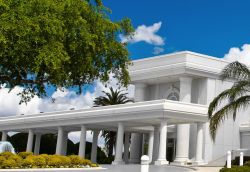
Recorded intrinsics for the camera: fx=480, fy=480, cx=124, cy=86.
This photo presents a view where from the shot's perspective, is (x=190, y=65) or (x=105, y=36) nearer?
(x=105, y=36)

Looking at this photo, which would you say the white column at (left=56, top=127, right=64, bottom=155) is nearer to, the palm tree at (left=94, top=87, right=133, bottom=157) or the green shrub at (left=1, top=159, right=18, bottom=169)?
the palm tree at (left=94, top=87, right=133, bottom=157)

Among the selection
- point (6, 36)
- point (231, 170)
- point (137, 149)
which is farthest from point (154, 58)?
point (6, 36)

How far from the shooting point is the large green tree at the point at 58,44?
17078 millimetres

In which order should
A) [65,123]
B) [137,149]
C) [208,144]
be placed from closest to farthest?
[208,144] → [65,123] → [137,149]

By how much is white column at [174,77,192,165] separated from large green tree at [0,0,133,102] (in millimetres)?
22561

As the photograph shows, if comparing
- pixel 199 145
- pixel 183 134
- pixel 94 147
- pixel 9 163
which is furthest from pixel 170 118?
pixel 9 163

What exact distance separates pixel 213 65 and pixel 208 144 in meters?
7.86

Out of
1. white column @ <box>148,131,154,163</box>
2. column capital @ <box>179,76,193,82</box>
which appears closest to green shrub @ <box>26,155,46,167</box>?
column capital @ <box>179,76,193,82</box>

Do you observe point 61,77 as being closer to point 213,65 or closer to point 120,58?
point 120,58

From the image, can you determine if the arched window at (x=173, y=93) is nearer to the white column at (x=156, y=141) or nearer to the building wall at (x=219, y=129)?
the building wall at (x=219, y=129)

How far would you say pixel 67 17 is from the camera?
1888cm

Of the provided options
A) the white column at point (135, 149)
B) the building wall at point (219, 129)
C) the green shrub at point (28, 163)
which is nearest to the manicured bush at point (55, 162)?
the green shrub at point (28, 163)

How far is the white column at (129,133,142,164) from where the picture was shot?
52219 mm

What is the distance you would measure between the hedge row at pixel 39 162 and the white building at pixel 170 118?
37.9ft
